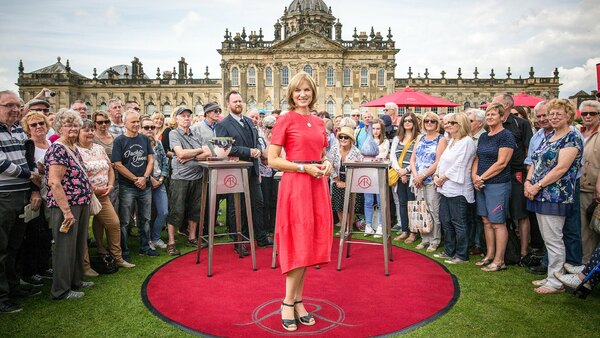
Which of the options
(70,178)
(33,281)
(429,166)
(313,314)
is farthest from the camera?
(429,166)

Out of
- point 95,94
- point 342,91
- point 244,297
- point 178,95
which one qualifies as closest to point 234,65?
point 178,95

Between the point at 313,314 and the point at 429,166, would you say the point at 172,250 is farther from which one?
the point at 429,166

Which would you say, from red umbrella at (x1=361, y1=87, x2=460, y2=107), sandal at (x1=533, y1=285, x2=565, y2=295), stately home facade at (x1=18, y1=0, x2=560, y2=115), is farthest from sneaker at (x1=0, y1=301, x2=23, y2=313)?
stately home facade at (x1=18, y1=0, x2=560, y2=115)

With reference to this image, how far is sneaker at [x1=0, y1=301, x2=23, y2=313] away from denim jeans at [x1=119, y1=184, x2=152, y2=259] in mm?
1905

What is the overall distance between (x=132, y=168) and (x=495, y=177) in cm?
573

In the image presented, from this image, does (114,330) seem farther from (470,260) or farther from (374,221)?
(374,221)

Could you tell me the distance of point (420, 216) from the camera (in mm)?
7281

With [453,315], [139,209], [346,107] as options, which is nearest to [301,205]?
[453,315]

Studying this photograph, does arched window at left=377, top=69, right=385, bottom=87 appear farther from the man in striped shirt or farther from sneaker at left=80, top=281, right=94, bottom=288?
the man in striped shirt

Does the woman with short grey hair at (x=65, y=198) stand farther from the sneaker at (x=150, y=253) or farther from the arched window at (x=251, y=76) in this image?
the arched window at (x=251, y=76)

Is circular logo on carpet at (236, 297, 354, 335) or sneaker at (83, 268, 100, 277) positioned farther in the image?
sneaker at (83, 268, 100, 277)

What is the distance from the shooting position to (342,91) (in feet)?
146

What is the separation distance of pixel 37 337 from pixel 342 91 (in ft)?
139

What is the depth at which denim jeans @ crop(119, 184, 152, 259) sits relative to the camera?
668 cm
